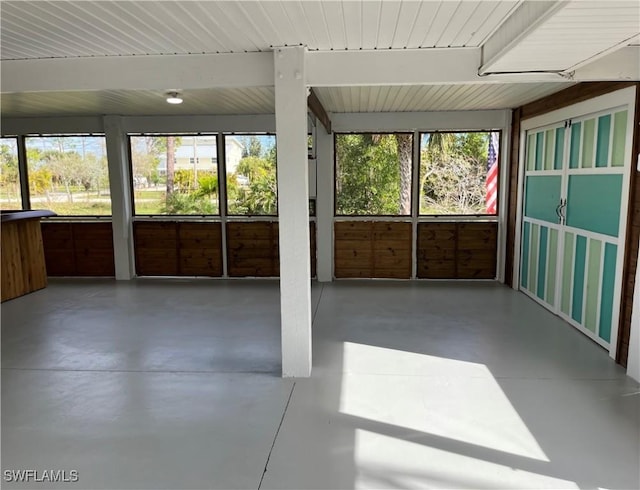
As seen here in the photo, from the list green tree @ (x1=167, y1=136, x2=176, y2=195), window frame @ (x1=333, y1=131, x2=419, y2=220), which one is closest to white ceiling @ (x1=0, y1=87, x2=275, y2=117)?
green tree @ (x1=167, y1=136, x2=176, y2=195)

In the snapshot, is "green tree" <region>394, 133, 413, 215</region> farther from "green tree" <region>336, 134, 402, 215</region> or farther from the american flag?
the american flag

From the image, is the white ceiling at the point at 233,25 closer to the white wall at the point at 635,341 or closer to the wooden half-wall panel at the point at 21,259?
the white wall at the point at 635,341

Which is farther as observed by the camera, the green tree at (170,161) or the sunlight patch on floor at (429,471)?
the green tree at (170,161)

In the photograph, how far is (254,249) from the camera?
25.5 feet

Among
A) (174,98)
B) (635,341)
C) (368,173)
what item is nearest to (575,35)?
(635,341)

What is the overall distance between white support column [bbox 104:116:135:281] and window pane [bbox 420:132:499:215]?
4.85 m

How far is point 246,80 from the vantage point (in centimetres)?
374

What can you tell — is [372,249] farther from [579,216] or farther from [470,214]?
[579,216]

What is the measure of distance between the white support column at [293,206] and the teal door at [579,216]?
9.21ft

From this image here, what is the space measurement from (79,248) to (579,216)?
7.57 metres

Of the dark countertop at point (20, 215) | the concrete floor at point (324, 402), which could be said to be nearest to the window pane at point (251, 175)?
the concrete floor at point (324, 402)

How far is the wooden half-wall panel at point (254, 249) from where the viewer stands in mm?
7672

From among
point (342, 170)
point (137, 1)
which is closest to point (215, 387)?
point (137, 1)

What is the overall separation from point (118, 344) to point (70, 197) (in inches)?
174
